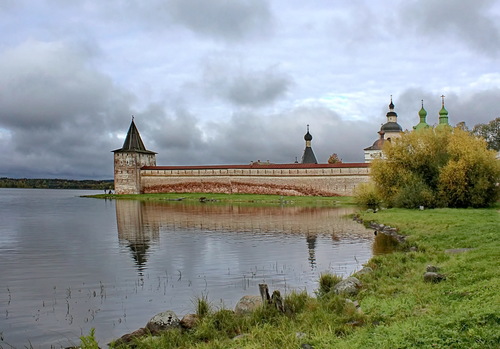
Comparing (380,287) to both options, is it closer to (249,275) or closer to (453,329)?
(453,329)


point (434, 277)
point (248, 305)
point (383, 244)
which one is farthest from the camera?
point (383, 244)

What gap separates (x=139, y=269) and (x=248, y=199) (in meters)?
34.2

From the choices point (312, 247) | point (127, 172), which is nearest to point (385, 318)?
point (312, 247)

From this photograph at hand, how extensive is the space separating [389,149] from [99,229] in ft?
57.0

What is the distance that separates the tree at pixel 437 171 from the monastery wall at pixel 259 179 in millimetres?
20045

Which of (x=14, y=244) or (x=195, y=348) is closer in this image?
(x=195, y=348)

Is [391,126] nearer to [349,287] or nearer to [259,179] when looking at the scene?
[259,179]

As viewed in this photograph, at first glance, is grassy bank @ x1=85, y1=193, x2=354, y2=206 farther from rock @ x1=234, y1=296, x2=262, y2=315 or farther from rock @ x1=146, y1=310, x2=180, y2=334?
rock @ x1=146, y1=310, x2=180, y2=334

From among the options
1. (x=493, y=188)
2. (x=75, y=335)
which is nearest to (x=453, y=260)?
(x=75, y=335)

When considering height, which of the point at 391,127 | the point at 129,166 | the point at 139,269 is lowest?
the point at 139,269

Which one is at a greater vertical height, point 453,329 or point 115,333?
point 453,329

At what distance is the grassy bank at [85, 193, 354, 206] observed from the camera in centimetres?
4040

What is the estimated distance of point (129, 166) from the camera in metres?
56.8

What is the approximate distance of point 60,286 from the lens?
30.6ft
